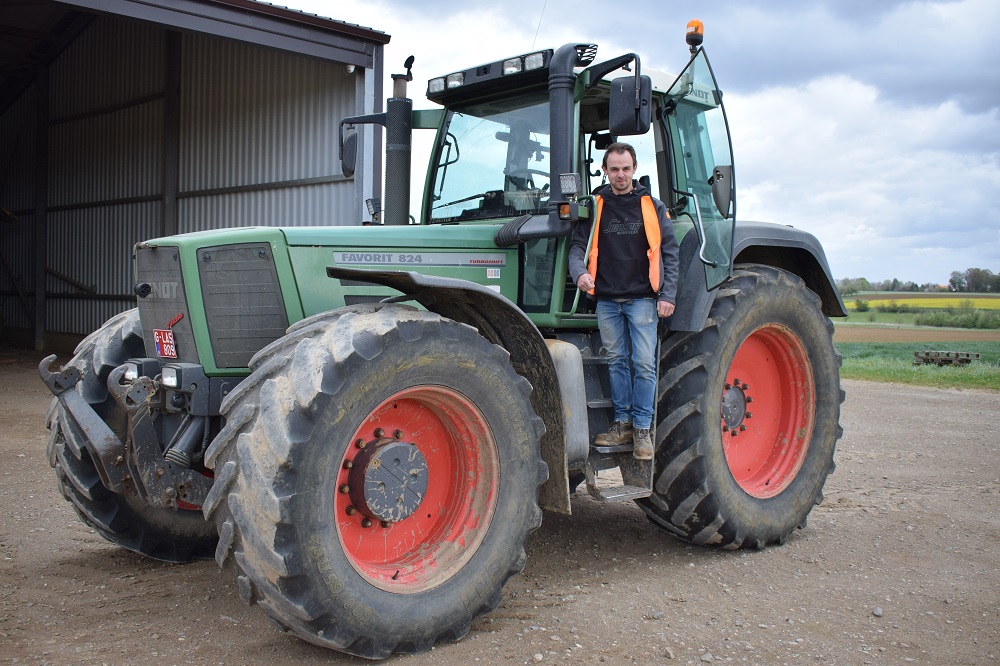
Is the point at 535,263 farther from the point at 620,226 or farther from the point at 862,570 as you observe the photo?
the point at 862,570

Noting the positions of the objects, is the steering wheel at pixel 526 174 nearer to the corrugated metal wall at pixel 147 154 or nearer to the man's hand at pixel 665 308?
the man's hand at pixel 665 308

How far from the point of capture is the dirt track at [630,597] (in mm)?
3537

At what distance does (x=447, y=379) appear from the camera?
3.61 metres

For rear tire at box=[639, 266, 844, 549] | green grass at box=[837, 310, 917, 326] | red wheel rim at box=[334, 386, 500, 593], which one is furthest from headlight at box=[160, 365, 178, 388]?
green grass at box=[837, 310, 917, 326]

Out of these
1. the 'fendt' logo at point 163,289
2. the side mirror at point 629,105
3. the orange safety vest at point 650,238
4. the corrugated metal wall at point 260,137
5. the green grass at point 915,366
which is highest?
the corrugated metal wall at point 260,137

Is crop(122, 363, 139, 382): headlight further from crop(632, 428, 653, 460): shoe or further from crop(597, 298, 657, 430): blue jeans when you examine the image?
crop(632, 428, 653, 460): shoe

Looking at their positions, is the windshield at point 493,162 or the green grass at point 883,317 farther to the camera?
the green grass at point 883,317

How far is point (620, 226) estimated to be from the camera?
4.57 meters

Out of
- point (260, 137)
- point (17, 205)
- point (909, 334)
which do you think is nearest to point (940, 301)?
point (909, 334)

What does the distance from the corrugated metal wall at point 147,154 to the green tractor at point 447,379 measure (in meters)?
6.81

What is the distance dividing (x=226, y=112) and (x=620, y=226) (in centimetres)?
1219

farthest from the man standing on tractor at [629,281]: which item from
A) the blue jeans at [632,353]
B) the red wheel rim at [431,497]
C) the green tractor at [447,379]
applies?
Answer: the red wheel rim at [431,497]

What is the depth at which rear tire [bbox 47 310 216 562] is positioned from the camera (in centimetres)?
437

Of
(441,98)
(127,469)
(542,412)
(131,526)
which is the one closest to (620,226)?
(542,412)
